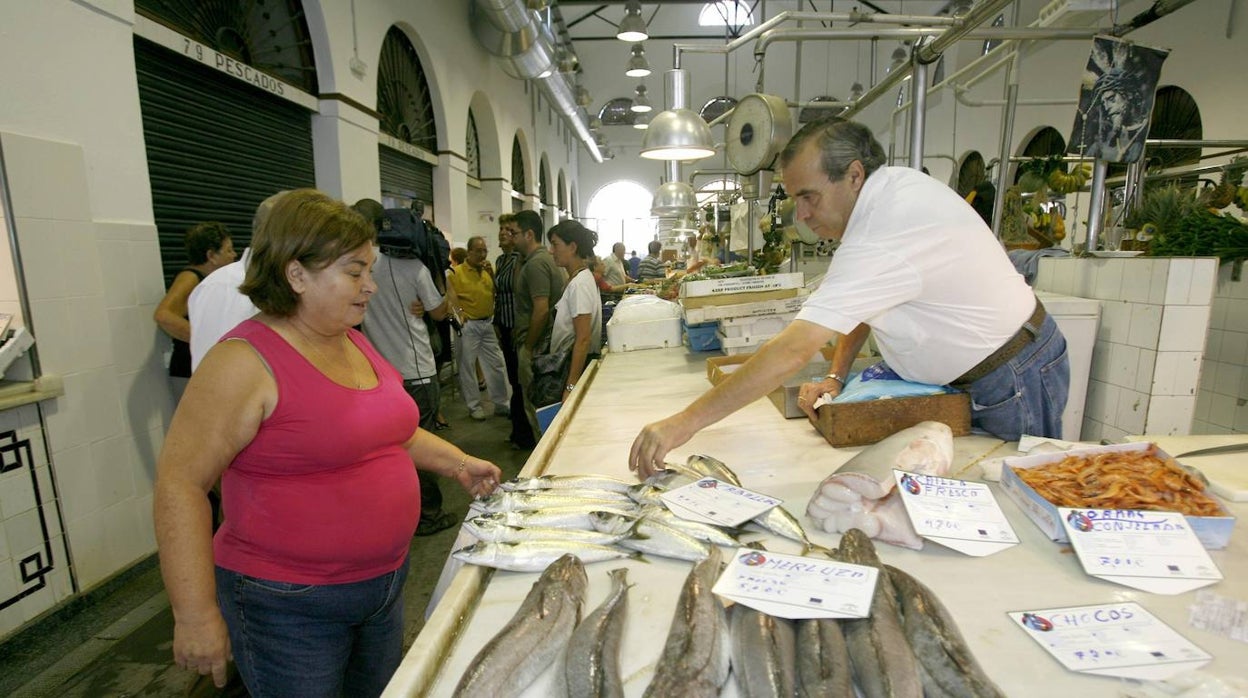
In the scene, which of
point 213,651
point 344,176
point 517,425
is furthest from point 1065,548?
point 344,176

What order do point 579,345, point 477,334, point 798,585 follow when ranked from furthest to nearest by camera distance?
1. point 477,334
2. point 579,345
3. point 798,585

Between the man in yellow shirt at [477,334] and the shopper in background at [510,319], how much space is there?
3.29 ft

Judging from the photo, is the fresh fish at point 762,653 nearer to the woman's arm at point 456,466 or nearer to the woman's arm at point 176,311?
the woman's arm at point 456,466

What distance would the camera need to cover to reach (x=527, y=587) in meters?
1.54

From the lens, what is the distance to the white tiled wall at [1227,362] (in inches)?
172

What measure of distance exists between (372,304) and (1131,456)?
13.3 ft

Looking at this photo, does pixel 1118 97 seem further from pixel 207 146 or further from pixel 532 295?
pixel 207 146

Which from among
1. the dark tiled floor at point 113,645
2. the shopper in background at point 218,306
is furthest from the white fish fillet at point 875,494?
the shopper in background at point 218,306

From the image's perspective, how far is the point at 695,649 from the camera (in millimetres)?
1198

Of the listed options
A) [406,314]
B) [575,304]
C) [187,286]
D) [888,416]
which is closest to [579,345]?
[575,304]

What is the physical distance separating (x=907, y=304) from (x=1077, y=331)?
42.9 inches

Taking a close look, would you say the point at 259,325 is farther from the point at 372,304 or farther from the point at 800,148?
the point at 372,304

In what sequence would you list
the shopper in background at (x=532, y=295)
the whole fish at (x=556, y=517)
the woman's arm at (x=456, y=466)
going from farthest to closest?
1. the shopper in background at (x=532, y=295)
2. the woman's arm at (x=456, y=466)
3. the whole fish at (x=556, y=517)

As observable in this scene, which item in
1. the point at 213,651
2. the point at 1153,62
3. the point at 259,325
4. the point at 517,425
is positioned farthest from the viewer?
the point at 517,425
